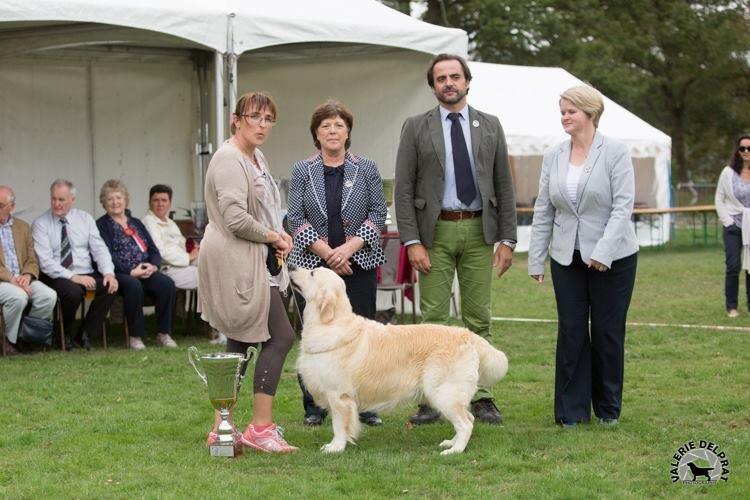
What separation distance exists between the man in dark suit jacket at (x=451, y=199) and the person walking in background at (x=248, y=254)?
975 mm

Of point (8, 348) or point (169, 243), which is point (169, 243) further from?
point (8, 348)

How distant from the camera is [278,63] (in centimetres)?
1122

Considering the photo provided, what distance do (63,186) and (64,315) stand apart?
1.07 m

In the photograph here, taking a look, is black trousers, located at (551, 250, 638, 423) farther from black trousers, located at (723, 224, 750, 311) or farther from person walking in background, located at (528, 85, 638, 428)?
black trousers, located at (723, 224, 750, 311)

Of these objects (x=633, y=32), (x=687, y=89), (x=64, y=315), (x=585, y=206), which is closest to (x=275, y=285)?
(x=585, y=206)

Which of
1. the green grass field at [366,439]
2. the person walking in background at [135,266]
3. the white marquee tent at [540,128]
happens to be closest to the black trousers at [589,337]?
the green grass field at [366,439]

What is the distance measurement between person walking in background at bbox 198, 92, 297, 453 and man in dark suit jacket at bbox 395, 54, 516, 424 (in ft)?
3.20

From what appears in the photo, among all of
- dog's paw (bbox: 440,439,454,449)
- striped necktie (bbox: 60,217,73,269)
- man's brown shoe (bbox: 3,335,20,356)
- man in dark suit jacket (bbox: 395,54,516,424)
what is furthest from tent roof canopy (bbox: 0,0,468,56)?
dog's paw (bbox: 440,439,454,449)

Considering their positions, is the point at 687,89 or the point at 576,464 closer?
the point at 576,464

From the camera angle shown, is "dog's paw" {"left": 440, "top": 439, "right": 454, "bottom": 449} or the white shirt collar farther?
the white shirt collar

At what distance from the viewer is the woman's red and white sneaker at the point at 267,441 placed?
17.1ft

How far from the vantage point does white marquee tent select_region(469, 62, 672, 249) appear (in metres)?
19.1

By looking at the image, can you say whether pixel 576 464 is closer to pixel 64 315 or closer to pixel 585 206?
pixel 585 206

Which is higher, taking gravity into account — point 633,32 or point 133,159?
point 633,32
